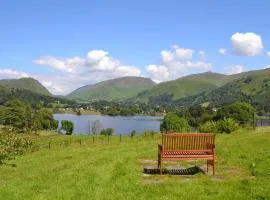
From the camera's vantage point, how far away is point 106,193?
12.0 metres

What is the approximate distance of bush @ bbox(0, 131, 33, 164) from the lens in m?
20.1

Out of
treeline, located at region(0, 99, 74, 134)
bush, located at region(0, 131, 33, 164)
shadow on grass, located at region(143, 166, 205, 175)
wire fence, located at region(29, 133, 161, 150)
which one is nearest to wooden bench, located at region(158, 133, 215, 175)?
shadow on grass, located at region(143, 166, 205, 175)

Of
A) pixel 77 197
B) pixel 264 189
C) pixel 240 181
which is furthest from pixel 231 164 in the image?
pixel 77 197

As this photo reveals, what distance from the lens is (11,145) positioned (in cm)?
2197

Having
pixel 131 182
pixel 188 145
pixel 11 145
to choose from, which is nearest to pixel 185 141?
pixel 188 145

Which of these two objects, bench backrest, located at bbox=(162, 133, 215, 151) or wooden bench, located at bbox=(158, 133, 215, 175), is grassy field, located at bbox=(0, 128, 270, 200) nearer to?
wooden bench, located at bbox=(158, 133, 215, 175)

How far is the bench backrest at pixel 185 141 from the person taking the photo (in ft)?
52.3

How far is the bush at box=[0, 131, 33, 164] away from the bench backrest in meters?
8.49

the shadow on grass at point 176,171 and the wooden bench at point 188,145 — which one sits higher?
the wooden bench at point 188,145

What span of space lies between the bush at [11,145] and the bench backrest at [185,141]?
8494mm

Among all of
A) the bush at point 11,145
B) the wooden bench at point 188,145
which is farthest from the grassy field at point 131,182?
the bush at point 11,145

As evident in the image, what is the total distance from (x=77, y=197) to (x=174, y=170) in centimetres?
575

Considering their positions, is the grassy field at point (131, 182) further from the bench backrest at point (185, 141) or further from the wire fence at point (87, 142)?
the wire fence at point (87, 142)

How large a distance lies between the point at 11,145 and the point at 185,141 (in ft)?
34.8
